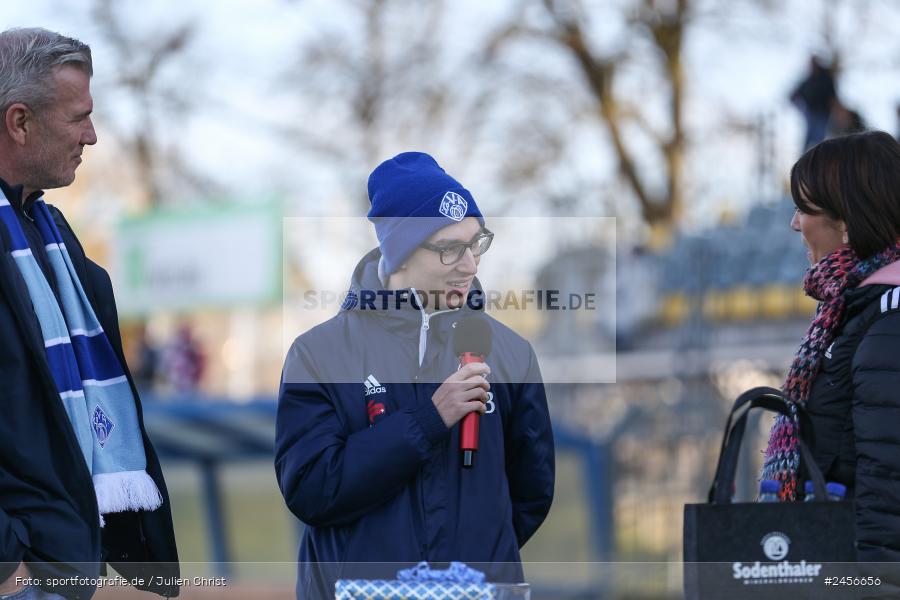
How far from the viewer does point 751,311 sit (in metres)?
12.1

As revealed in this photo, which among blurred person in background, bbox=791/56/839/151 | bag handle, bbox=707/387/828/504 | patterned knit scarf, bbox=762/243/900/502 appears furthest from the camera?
blurred person in background, bbox=791/56/839/151

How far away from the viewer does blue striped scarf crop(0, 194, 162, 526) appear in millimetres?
3084

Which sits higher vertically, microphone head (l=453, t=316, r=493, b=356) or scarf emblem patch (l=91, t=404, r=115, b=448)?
microphone head (l=453, t=316, r=493, b=356)

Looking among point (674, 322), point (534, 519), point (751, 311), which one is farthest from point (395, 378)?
point (674, 322)

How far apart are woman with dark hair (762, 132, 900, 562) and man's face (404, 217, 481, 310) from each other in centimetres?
91

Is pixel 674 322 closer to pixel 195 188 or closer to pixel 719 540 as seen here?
pixel 719 540

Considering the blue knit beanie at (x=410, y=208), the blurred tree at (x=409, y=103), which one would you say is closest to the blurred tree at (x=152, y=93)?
the blurred tree at (x=409, y=103)

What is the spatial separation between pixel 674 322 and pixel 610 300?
6302 mm

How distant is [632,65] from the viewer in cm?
2058

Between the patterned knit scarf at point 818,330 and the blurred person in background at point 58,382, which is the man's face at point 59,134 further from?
the patterned knit scarf at point 818,330

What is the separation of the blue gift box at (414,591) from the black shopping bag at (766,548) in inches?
22.1

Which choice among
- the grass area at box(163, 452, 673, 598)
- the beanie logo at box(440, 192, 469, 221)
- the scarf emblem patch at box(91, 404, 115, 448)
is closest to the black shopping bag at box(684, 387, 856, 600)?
the beanie logo at box(440, 192, 469, 221)

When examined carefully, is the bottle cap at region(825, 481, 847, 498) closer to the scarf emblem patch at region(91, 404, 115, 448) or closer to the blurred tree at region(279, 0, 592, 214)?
the scarf emblem patch at region(91, 404, 115, 448)

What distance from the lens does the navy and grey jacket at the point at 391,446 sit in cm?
320
